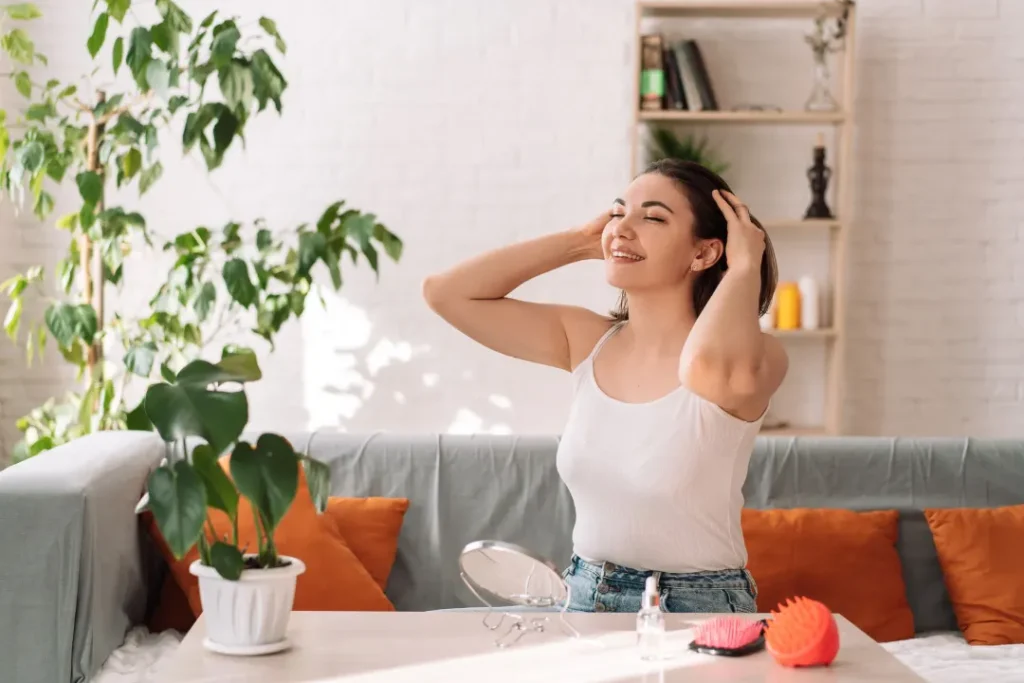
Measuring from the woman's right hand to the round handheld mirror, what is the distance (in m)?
0.89

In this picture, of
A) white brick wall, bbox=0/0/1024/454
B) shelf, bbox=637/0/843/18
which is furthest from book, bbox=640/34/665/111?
white brick wall, bbox=0/0/1024/454

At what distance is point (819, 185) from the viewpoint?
156 inches

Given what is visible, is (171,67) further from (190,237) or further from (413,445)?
(413,445)

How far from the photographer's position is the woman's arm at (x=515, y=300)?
2207mm

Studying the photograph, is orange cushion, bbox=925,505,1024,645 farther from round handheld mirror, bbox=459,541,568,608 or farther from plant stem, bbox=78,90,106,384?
plant stem, bbox=78,90,106,384

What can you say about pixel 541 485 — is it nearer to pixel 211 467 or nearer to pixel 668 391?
pixel 668 391

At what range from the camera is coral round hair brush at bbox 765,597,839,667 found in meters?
1.42

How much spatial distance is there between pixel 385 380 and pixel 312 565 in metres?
1.52

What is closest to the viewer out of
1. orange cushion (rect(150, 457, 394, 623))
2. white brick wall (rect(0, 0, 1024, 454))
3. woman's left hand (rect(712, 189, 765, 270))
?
woman's left hand (rect(712, 189, 765, 270))

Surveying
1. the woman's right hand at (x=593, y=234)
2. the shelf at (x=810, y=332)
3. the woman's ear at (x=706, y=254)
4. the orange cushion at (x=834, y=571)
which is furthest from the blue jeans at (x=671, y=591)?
the shelf at (x=810, y=332)

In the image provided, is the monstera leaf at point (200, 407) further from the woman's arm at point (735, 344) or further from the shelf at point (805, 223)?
the shelf at point (805, 223)

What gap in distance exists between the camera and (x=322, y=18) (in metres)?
4.12

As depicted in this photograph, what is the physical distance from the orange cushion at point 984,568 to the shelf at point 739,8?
179cm

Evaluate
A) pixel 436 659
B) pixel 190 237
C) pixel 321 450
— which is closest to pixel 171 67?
pixel 190 237
